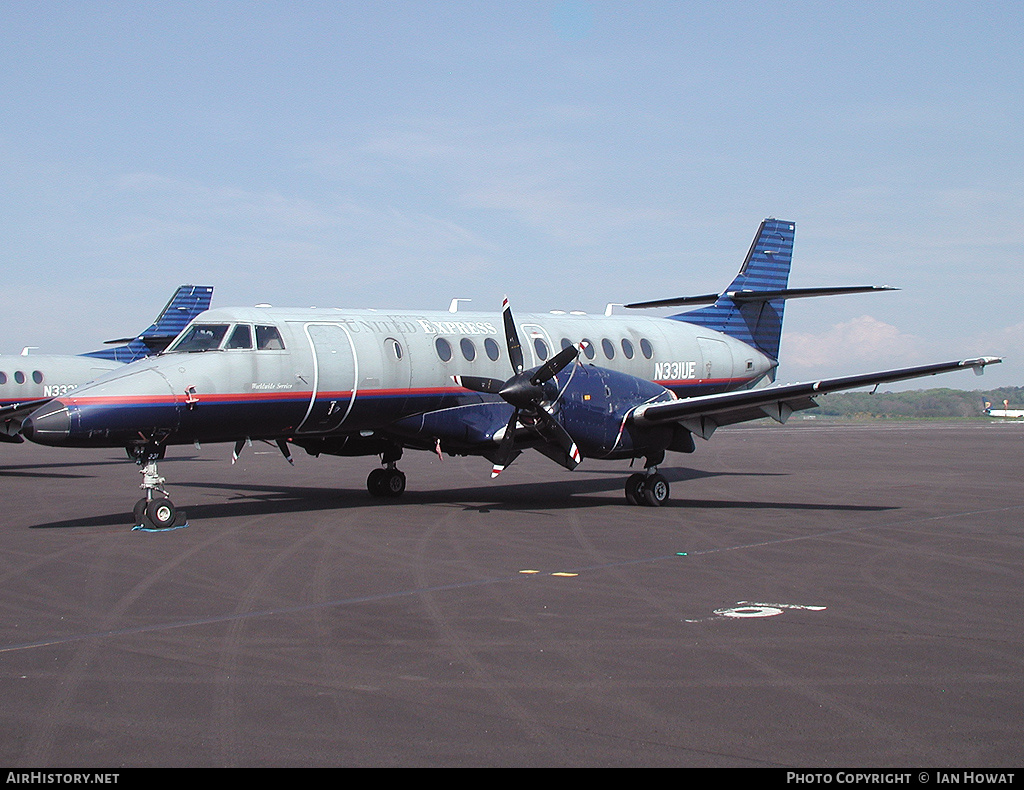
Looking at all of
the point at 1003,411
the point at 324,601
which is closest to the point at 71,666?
the point at 324,601

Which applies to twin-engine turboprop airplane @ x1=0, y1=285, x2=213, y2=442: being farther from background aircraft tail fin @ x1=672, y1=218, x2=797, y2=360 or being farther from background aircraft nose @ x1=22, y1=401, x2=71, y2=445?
background aircraft tail fin @ x1=672, y1=218, x2=797, y2=360

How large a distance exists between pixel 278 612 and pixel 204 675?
6.78 ft

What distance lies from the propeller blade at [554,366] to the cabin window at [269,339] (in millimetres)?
4198

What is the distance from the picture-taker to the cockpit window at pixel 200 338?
15.9m

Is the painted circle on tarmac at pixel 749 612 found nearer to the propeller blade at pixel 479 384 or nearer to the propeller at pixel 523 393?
the propeller at pixel 523 393

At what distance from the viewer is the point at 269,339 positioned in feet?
53.2

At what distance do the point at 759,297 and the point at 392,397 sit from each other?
11.5m

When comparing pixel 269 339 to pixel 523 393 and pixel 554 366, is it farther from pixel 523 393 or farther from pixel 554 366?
pixel 554 366

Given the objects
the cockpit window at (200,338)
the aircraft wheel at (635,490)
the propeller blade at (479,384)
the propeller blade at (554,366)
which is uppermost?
the cockpit window at (200,338)

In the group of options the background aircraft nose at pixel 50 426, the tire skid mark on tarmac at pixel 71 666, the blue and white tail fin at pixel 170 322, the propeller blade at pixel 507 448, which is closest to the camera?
the tire skid mark on tarmac at pixel 71 666

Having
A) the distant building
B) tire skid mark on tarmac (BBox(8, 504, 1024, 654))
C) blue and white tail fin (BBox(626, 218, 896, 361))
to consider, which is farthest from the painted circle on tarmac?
the distant building

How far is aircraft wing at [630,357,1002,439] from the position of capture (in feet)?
53.7

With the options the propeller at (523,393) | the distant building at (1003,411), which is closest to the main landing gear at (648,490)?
the propeller at (523,393)

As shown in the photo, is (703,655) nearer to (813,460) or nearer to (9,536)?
(9,536)
